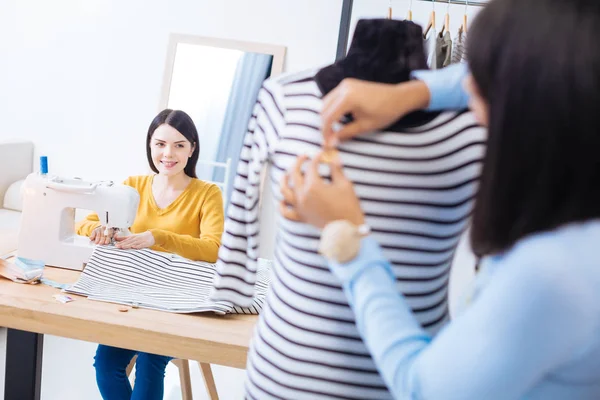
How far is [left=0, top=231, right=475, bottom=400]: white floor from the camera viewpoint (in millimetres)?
2742

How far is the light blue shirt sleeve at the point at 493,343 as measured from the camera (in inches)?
26.2

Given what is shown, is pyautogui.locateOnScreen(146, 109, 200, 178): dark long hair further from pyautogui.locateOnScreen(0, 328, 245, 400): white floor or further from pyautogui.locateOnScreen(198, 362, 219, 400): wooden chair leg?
pyautogui.locateOnScreen(0, 328, 245, 400): white floor

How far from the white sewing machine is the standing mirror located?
232 cm

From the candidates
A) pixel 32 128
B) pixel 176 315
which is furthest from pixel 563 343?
pixel 32 128

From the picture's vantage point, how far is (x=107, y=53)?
4.35 meters

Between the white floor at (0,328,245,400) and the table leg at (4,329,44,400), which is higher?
the table leg at (4,329,44,400)

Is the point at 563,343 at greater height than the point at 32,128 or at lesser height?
greater

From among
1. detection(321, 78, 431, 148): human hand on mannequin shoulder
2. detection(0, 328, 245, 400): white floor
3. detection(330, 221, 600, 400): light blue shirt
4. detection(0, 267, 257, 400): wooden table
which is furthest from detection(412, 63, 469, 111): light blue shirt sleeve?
detection(0, 328, 245, 400): white floor

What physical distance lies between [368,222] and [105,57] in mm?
3879

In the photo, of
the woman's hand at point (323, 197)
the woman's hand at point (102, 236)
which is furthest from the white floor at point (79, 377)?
the woman's hand at point (323, 197)

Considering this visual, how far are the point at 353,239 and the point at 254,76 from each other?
11.5 feet

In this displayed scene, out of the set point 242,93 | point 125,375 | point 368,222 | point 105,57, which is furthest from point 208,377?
point 105,57

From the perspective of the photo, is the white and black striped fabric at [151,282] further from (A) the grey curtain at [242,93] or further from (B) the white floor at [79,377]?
(A) the grey curtain at [242,93]

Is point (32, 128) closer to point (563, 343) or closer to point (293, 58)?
point (293, 58)
